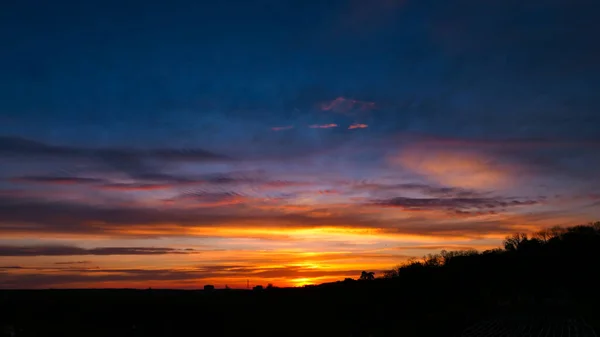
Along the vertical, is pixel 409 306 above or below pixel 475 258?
below

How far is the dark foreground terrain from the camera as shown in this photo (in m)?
40.2

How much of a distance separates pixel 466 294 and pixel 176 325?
32.8 meters

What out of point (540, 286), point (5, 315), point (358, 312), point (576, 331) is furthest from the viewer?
point (540, 286)

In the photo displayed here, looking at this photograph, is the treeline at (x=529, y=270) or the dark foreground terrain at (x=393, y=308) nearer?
the dark foreground terrain at (x=393, y=308)

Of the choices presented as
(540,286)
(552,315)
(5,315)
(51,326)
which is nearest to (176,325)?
(51,326)

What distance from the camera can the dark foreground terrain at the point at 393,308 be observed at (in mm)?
40250

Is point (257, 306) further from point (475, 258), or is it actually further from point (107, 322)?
point (475, 258)

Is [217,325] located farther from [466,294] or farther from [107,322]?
[466,294]

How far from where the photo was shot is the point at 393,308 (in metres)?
60.0

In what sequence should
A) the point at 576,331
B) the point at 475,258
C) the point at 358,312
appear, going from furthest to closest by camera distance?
the point at 475,258, the point at 358,312, the point at 576,331

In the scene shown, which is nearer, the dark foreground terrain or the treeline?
the dark foreground terrain

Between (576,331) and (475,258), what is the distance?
198 ft

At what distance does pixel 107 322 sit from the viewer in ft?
159

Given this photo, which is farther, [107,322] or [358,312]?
[358,312]
